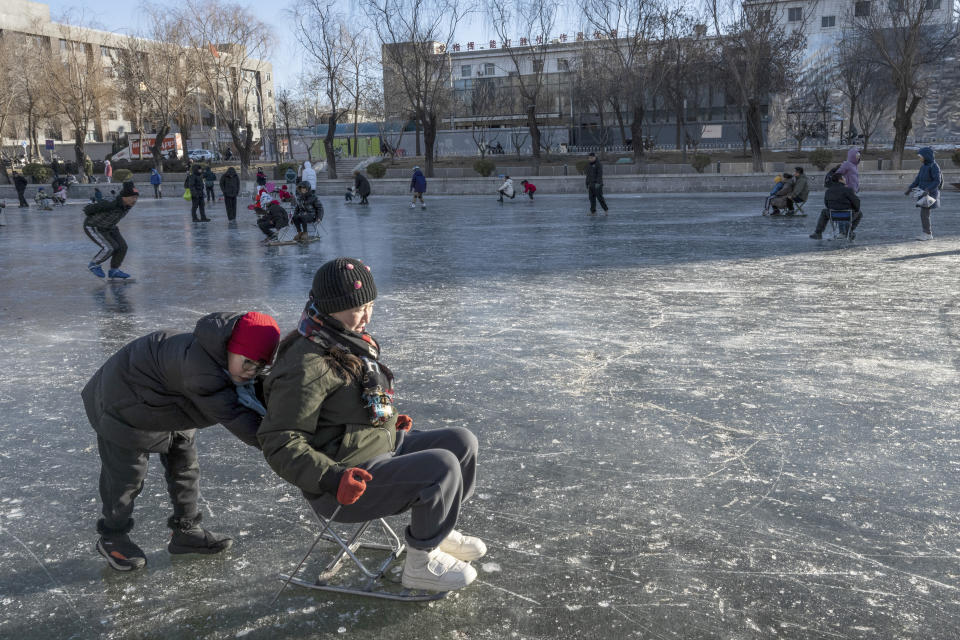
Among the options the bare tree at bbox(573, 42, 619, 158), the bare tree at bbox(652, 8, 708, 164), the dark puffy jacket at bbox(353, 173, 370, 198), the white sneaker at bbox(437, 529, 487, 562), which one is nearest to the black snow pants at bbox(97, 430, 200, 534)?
the white sneaker at bbox(437, 529, 487, 562)

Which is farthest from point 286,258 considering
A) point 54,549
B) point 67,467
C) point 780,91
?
point 780,91

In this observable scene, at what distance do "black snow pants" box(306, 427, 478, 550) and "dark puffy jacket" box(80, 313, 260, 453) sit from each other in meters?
0.39

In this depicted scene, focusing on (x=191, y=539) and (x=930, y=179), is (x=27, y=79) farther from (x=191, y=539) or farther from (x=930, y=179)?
(x=191, y=539)

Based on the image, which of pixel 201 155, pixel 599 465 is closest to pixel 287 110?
pixel 201 155

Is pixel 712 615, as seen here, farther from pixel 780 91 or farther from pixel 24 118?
pixel 24 118

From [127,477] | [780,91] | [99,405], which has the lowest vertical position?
[127,477]

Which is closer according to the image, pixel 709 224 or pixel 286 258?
pixel 286 258

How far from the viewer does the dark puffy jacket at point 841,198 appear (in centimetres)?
1234

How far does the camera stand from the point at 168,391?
8.60 feet

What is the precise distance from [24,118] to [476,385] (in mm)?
60564

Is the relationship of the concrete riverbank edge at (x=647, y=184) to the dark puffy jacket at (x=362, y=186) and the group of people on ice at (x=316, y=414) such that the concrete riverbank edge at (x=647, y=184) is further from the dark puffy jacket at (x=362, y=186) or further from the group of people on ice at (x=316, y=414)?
the group of people on ice at (x=316, y=414)

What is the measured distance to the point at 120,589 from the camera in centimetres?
280

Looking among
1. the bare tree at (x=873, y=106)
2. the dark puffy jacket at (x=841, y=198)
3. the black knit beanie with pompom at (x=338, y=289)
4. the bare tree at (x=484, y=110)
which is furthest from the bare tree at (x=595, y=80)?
the black knit beanie with pompom at (x=338, y=289)

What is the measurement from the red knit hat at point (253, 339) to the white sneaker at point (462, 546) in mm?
934
